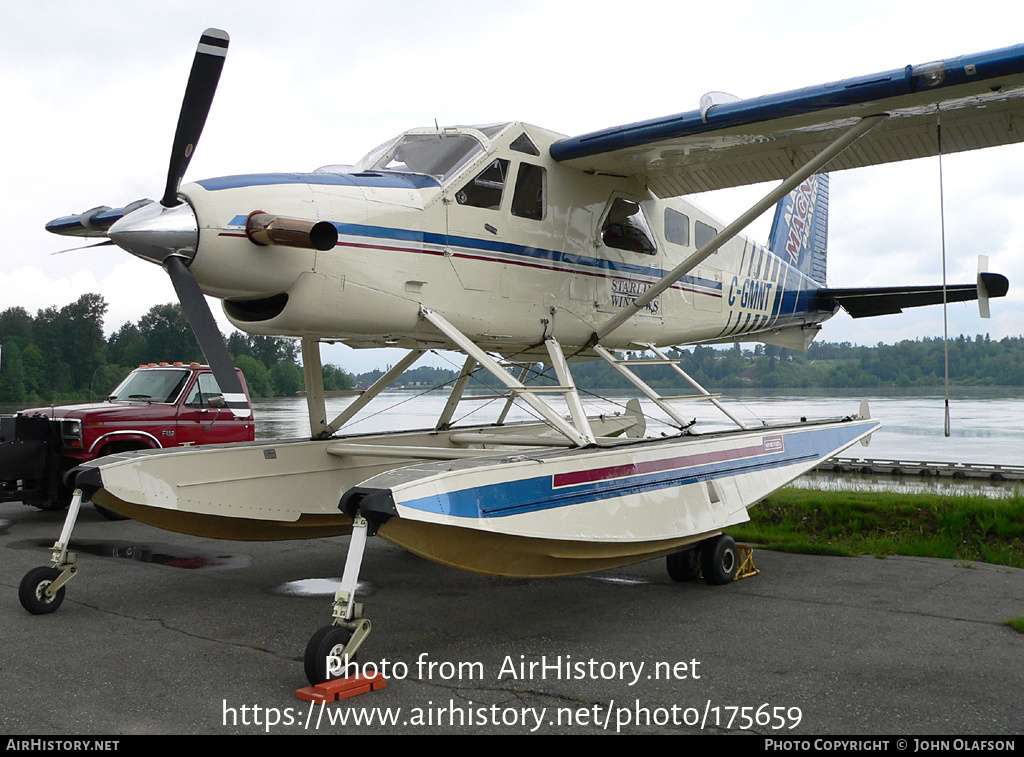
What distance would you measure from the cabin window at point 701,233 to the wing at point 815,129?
59 centimetres

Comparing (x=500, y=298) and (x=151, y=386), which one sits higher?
(x=500, y=298)

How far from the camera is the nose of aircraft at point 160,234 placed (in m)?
4.82

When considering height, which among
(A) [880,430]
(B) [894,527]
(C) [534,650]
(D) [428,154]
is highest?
(D) [428,154]

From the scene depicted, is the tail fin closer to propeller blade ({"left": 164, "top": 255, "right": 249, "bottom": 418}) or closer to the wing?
the wing

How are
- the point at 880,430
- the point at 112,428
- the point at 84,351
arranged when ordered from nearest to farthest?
1. the point at 112,428
2. the point at 880,430
3. the point at 84,351

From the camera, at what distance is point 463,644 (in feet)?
16.0

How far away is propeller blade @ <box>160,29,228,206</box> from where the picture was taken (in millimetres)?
4793

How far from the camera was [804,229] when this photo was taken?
11.9 m

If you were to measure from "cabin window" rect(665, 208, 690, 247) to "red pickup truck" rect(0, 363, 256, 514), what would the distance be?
16.2ft

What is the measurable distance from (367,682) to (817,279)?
10204 millimetres

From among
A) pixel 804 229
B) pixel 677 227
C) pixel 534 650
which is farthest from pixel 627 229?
pixel 804 229

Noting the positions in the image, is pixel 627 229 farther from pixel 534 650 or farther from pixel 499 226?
pixel 534 650

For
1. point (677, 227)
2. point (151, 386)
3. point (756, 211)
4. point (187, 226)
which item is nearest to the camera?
point (187, 226)

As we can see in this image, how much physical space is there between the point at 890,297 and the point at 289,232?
26.7 feet
